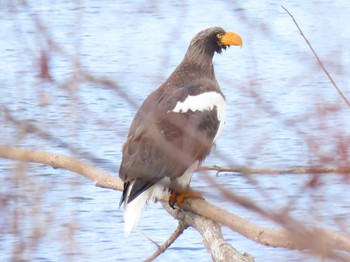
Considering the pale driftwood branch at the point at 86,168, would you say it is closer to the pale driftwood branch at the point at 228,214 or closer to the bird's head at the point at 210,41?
the pale driftwood branch at the point at 228,214

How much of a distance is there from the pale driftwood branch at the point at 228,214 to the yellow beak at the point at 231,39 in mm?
723

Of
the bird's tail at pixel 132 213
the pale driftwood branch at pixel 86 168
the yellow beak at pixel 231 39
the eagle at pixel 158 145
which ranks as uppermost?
the yellow beak at pixel 231 39

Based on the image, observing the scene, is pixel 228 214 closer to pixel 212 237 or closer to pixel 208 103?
pixel 212 237

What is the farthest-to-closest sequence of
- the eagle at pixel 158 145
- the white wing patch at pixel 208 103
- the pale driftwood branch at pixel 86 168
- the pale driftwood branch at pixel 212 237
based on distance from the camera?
the white wing patch at pixel 208 103 < the pale driftwood branch at pixel 86 168 < the eagle at pixel 158 145 < the pale driftwood branch at pixel 212 237

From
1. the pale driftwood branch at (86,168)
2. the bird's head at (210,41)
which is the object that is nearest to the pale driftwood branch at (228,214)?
the pale driftwood branch at (86,168)

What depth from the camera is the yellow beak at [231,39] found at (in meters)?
3.55

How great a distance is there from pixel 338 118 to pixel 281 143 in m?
1.87

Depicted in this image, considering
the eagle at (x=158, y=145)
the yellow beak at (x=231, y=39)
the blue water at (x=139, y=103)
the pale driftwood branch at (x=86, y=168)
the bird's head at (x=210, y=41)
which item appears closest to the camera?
the blue water at (x=139, y=103)

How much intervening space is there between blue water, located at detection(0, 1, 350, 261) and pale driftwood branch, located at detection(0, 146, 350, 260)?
1.6 inches

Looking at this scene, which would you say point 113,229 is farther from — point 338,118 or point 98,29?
point 338,118

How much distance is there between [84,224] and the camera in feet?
13.5

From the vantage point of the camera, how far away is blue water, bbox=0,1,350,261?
1590mm

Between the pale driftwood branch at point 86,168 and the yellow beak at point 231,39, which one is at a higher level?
the yellow beak at point 231,39

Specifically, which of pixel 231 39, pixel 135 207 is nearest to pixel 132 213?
pixel 135 207
